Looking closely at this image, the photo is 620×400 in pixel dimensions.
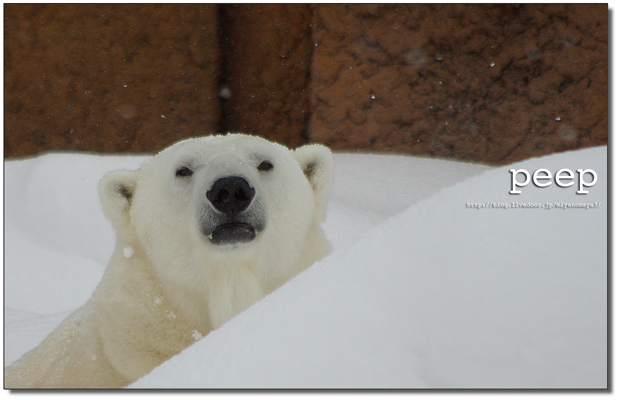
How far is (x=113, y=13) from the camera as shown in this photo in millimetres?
4621

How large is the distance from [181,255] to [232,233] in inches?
8.7

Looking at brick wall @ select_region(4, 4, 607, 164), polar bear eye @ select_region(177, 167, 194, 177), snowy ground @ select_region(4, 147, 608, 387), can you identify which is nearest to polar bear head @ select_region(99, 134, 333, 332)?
polar bear eye @ select_region(177, 167, 194, 177)

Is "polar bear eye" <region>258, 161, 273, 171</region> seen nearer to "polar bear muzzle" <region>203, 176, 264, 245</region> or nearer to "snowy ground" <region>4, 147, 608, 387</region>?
"polar bear muzzle" <region>203, 176, 264, 245</region>

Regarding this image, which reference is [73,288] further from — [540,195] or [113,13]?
[540,195]

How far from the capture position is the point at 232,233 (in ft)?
5.35

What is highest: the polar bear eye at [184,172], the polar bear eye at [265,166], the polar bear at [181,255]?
the polar bear eye at [265,166]

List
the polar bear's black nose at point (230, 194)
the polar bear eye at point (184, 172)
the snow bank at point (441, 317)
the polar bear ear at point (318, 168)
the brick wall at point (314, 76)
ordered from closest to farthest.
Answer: the snow bank at point (441, 317)
the polar bear's black nose at point (230, 194)
the polar bear eye at point (184, 172)
the polar bear ear at point (318, 168)
the brick wall at point (314, 76)

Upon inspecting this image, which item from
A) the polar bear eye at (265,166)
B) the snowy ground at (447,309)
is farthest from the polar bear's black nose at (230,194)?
the snowy ground at (447,309)

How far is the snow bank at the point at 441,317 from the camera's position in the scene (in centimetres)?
66

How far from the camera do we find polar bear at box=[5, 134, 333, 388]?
164 cm

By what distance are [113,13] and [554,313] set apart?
15.7 feet

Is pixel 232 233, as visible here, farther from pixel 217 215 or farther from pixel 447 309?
pixel 447 309

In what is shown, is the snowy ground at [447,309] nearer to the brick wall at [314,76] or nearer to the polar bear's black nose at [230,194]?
the polar bear's black nose at [230,194]

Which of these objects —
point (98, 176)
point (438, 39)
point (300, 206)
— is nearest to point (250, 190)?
point (300, 206)
